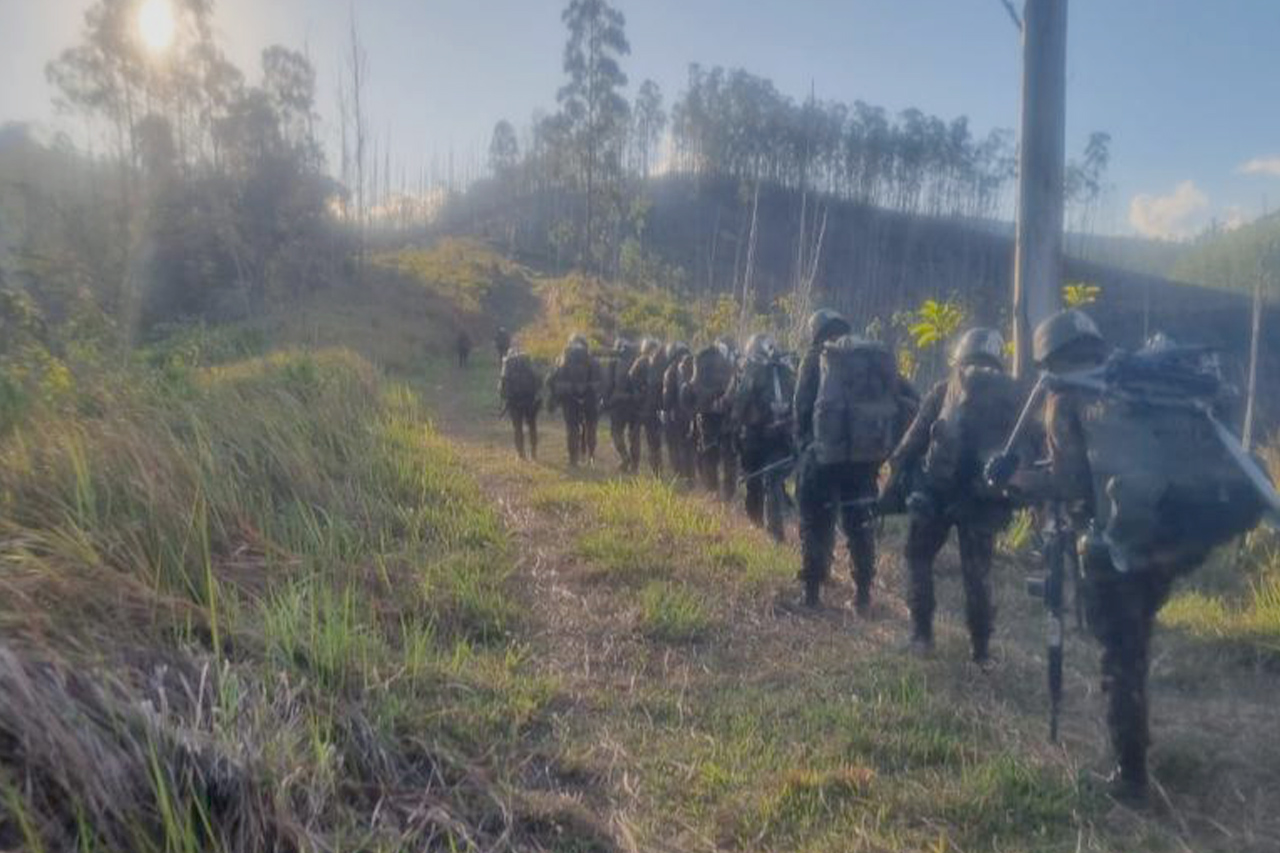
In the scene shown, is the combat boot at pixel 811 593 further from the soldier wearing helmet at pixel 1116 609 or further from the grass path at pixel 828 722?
the soldier wearing helmet at pixel 1116 609

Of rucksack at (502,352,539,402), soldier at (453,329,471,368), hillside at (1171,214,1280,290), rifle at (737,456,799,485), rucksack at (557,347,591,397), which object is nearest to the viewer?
rifle at (737,456,799,485)

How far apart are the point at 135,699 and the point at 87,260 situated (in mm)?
10249

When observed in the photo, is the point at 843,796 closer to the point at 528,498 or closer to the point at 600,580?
the point at 600,580

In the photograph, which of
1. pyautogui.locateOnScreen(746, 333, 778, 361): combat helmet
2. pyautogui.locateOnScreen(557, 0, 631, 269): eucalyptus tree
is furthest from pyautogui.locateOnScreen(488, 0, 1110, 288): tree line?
pyautogui.locateOnScreen(746, 333, 778, 361): combat helmet

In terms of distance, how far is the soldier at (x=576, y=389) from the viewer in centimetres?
1509

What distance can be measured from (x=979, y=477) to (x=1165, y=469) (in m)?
2.11

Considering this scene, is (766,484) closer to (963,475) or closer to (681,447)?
(681,447)

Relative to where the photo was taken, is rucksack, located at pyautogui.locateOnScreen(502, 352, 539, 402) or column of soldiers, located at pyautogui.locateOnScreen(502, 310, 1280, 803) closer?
column of soldiers, located at pyautogui.locateOnScreen(502, 310, 1280, 803)

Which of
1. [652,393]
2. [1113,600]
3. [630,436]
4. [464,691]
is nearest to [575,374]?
[652,393]

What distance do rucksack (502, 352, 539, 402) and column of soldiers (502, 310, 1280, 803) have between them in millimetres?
3779

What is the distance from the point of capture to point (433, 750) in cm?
451

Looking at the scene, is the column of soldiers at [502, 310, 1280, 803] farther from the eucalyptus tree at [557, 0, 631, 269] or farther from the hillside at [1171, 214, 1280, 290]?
the eucalyptus tree at [557, 0, 631, 269]

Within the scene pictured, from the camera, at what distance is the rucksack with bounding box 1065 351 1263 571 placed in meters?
4.53

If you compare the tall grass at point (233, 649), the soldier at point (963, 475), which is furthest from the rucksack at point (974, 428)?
the tall grass at point (233, 649)
